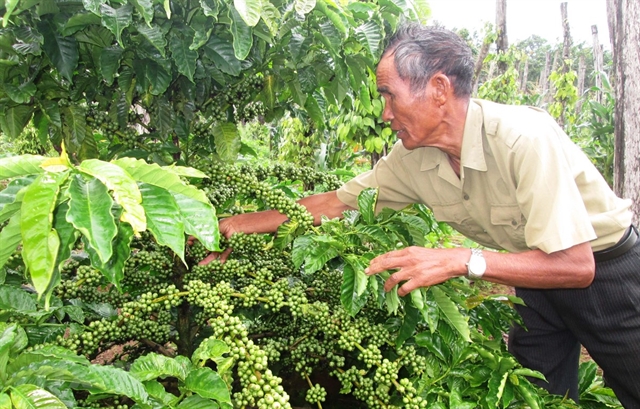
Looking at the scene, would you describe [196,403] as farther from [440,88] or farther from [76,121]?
[440,88]

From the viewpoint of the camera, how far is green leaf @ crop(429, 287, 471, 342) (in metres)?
1.88

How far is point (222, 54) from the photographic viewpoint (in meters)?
1.97

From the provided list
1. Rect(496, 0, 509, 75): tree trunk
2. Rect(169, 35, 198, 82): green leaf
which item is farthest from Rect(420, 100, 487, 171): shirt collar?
Rect(496, 0, 509, 75): tree trunk

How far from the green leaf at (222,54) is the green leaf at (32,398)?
1271 mm

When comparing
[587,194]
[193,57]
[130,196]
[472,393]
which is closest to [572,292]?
[587,194]

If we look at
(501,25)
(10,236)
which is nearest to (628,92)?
(10,236)

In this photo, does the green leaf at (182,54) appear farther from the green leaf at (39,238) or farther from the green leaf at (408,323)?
the green leaf at (408,323)

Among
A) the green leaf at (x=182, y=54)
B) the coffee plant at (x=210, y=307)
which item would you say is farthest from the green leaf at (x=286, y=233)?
the green leaf at (x=182, y=54)

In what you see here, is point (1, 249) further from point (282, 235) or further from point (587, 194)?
point (587, 194)

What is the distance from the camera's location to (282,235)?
7.54 ft

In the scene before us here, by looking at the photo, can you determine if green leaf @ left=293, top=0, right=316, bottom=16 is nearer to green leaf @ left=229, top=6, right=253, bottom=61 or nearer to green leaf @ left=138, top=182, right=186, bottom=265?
green leaf @ left=229, top=6, right=253, bottom=61

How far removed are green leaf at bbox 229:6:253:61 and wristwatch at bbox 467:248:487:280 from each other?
3.78ft

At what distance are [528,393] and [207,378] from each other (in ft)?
3.85

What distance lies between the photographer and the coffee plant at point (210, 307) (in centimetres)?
107
